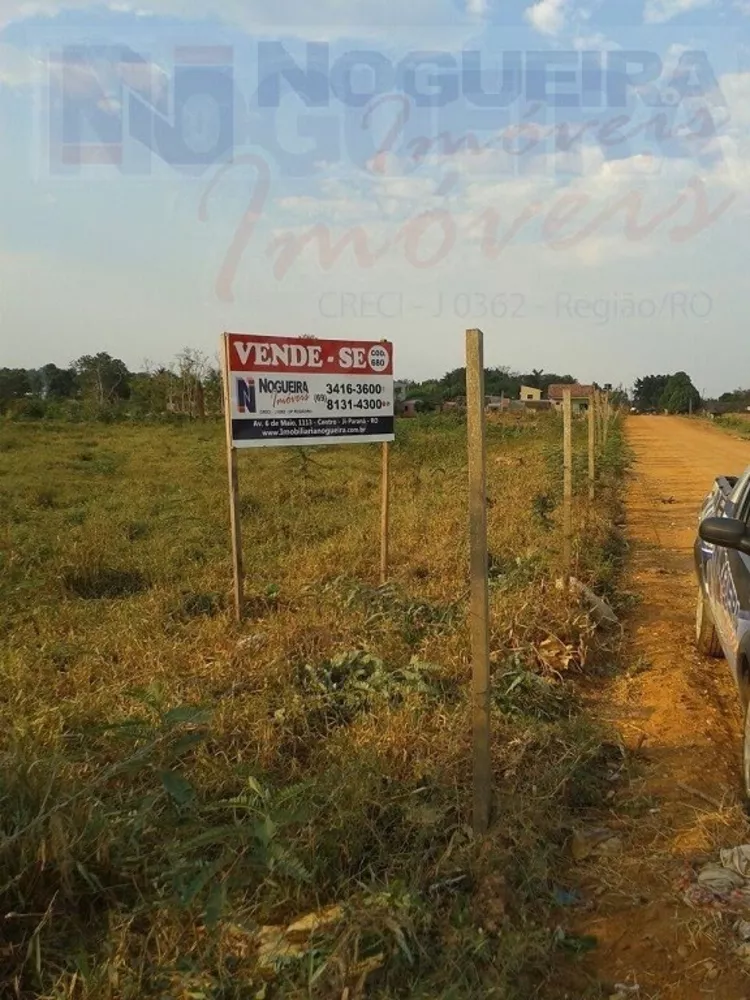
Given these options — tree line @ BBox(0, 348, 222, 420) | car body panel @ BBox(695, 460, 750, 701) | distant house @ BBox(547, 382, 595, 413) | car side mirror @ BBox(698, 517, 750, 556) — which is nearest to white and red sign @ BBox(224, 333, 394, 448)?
distant house @ BBox(547, 382, 595, 413)

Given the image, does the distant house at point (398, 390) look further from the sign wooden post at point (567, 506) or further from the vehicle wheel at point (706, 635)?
the vehicle wheel at point (706, 635)

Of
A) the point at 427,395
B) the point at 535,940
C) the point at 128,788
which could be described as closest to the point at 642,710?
the point at 535,940

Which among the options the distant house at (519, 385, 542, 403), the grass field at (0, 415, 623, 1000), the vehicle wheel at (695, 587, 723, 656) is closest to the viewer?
the grass field at (0, 415, 623, 1000)

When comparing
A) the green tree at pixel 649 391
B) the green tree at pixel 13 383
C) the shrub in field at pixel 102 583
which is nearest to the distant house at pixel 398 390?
the shrub in field at pixel 102 583

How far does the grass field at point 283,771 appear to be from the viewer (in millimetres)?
2209

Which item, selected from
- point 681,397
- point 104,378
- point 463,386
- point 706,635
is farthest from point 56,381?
point 706,635

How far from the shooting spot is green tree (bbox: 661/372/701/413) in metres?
85.1

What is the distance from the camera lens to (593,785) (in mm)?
3377

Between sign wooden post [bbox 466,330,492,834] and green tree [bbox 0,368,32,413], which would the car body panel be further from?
green tree [bbox 0,368,32,413]

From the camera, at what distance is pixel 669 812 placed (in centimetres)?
318

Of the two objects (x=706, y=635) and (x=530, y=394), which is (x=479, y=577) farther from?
(x=530, y=394)

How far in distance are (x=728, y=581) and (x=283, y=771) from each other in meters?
2.43

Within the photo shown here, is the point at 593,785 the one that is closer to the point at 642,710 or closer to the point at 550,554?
the point at 642,710

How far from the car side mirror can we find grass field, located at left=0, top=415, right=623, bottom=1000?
3.73 ft
